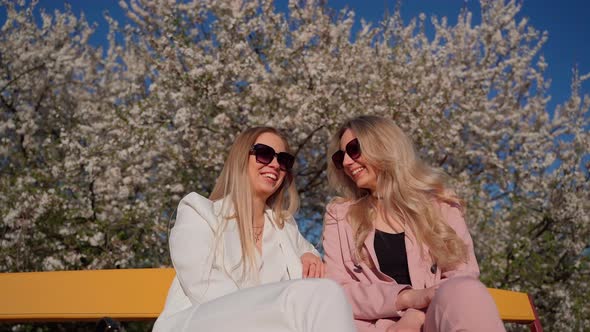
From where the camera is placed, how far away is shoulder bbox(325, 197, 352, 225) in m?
2.93

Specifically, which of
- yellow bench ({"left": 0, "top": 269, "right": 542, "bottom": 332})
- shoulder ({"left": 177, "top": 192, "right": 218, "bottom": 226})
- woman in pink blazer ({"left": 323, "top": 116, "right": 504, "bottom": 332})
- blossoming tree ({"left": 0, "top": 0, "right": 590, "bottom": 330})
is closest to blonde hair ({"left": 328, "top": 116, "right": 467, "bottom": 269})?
woman in pink blazer ({"left": 323, "top": 116, "right": 504, "bottom": 332})

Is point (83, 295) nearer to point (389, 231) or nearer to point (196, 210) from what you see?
point (196, 210)

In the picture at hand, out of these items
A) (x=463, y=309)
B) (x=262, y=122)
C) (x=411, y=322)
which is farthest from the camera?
(x=262, y=122)

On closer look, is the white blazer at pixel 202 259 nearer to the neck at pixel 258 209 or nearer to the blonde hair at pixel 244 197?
the blonde hair at pixel 244 197

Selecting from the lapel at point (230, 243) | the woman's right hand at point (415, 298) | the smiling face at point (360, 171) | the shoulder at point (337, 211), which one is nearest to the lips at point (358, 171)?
the smiling face at point (360, 171)

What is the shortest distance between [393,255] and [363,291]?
37cm

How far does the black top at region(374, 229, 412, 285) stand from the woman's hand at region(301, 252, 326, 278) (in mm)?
317

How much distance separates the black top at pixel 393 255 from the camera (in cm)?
263

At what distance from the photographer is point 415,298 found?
219 cm

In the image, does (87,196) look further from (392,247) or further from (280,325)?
(280,325)

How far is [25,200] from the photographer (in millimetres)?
5117

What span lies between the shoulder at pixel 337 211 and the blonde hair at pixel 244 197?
214mm

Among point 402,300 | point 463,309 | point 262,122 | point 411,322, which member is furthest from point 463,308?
point 262,122

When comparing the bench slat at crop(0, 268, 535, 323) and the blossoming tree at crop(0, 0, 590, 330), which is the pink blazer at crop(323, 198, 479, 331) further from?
the blossoming tree at crop(0, 0, 590, 330)
